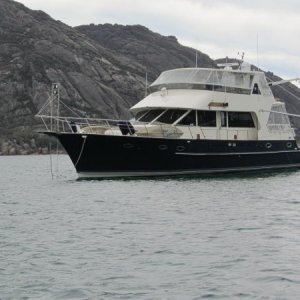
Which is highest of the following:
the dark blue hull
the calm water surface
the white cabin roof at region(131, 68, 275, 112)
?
the white cabin roof at region(131, 68, 275, 112)

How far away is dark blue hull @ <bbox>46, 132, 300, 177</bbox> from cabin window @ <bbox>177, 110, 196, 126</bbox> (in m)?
1.62

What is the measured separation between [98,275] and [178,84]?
2831 centimetres

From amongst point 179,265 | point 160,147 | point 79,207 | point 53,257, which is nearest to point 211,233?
point 179,265

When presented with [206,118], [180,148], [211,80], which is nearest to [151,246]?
[180,148]

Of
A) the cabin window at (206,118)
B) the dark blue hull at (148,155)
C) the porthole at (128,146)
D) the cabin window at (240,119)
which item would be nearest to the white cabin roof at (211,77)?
the cabin window at (240,119)

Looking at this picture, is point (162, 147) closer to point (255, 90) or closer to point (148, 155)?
point (148, 155)

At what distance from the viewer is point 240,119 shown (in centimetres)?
3975

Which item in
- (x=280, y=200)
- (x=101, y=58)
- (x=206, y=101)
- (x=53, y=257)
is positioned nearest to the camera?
(x=53, y=257)

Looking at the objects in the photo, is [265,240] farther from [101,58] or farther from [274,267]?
[101,58]

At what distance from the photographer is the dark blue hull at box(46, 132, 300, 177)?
33.9 metres

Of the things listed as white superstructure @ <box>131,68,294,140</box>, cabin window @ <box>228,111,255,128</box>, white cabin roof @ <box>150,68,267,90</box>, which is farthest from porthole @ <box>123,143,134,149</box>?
cabin window @ <box>228,111,255,128</box>

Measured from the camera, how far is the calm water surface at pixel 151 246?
1148 cm

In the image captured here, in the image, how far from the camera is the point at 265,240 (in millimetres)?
15555

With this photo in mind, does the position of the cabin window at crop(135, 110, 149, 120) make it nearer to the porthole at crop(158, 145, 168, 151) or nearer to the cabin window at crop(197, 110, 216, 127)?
the cabin window at crop(197, 110, 216, 127)
